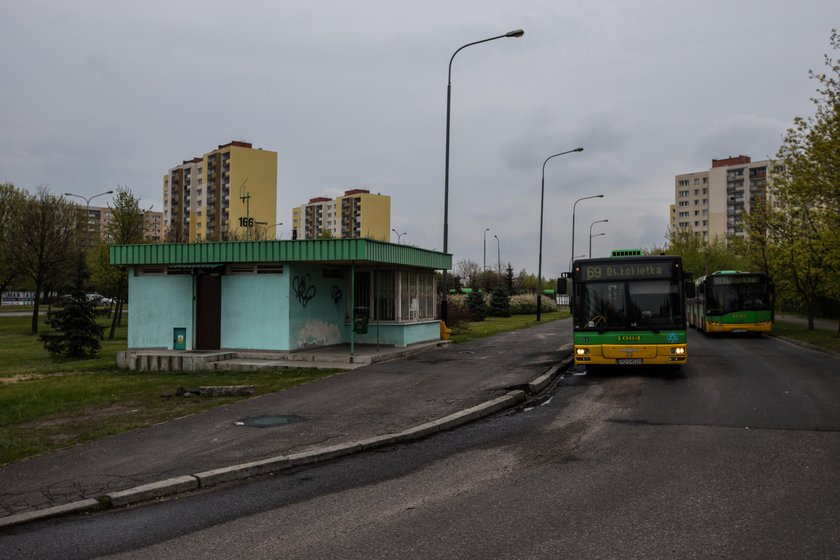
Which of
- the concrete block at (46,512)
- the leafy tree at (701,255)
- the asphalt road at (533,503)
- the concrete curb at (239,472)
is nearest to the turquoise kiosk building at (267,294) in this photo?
Answer: the concrete curb at (239,472)

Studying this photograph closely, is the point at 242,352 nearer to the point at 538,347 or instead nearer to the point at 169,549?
the point at 538,347

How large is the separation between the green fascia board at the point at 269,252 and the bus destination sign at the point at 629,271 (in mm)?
5440

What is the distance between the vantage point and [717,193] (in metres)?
121

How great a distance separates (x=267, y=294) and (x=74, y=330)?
9.00 metres

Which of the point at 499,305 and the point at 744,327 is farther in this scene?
the point at 499,305

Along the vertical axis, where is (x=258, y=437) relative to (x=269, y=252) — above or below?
below

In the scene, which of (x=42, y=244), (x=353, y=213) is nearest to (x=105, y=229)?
(x=42, y=244)

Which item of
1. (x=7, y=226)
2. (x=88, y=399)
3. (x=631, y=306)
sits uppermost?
(x=7, y=226)

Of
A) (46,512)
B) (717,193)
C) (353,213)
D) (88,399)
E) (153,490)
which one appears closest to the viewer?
(46,512)

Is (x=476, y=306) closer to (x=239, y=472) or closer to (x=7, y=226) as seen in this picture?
(x=7, y=226)

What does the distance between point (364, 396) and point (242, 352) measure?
7.23 metres

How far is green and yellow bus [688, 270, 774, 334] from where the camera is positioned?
27.1m

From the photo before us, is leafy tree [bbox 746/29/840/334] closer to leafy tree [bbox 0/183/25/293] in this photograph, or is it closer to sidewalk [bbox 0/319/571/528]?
sidewalk [bbox 0/319/571/528]

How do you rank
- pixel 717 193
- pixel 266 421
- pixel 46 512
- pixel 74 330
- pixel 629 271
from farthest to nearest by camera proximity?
1. pixel 717 193
2. pixel 74 330
3. pixel 629 271
4. pixel 266 421
5. pixel 46 512
